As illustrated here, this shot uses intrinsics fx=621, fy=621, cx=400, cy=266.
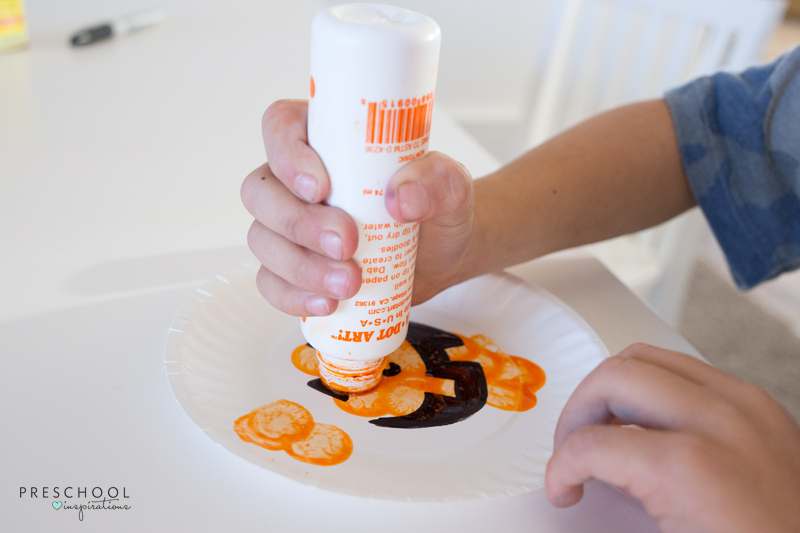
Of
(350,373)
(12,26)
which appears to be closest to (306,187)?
(350,373)

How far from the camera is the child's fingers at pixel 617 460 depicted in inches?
12.3

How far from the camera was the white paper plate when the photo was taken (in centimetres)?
36

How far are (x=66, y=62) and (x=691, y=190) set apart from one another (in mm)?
869

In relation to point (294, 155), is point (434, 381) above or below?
below

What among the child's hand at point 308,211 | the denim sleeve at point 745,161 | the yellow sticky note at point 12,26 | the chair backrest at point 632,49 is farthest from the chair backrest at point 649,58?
the yellow sticky note at point 12,26

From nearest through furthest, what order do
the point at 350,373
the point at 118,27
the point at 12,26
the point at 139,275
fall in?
1. the point at 350,373
2. the point at 139,275
3. the point at 12,26
4. the point at 118,27

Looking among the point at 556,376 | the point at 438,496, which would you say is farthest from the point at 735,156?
the point at 438,496

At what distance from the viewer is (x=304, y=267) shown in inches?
15.4

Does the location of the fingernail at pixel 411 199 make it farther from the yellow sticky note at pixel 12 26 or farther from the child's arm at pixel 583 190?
the yellow sticky note at pixel 12 26

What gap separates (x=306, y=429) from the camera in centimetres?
39

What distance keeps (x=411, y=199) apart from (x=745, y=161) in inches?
18.1

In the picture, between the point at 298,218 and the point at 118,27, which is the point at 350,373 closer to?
the point at 298,218

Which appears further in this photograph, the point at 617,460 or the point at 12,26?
the point at 12,26

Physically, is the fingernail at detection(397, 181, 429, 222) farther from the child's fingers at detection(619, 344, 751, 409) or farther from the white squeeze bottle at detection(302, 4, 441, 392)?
the child's fingers at detection(619, 344, 751, 409)
